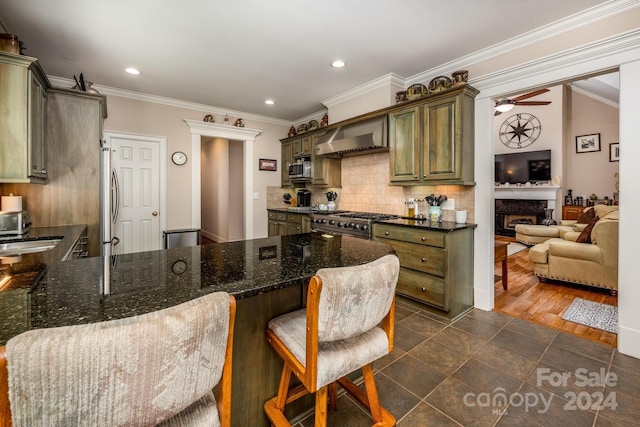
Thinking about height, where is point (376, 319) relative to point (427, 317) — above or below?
above

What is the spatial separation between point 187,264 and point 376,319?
0.89 m

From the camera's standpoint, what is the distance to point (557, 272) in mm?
3752

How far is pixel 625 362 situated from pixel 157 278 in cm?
316

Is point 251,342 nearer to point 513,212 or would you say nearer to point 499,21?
point 499,21

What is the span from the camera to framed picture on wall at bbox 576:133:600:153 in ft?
23.8

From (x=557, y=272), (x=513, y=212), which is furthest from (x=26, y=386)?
(x=513, y=212)

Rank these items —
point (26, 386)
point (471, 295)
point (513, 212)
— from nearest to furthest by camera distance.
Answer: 1. point (26, 386)
2. point (471, 295)
3. point (513, 212)

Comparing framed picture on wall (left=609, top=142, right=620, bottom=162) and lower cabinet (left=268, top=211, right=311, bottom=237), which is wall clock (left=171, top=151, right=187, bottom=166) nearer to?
lower cabinet (left=268, top=211, right=311, bottom=237)

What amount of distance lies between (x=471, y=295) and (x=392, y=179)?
1570 millimetres

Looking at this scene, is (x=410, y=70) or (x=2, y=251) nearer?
(x=2, y=251)

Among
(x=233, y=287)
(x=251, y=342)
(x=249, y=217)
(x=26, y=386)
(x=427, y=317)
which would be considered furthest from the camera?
(x=249, y=217)

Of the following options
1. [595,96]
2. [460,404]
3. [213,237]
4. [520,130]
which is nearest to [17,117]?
[460,404]

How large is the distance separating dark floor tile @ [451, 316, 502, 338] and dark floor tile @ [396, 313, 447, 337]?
6.6 inches

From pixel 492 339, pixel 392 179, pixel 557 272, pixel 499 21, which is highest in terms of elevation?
pixel 499 21
